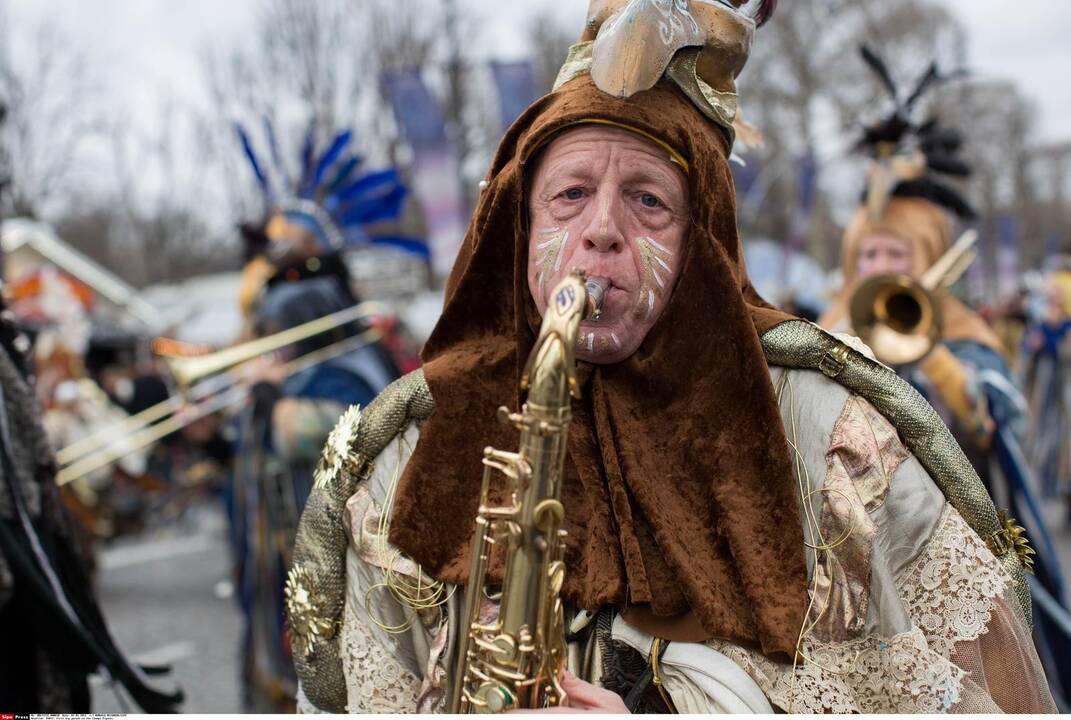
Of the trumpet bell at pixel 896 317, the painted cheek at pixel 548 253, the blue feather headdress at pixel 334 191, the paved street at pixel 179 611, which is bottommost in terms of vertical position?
the paved street at pixel 179 611

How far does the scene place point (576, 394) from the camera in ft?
5.08

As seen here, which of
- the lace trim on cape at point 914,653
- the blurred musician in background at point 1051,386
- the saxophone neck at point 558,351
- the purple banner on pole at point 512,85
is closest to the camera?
the saxophone neck at point 558,351

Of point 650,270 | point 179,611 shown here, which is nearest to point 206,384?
point 179,611

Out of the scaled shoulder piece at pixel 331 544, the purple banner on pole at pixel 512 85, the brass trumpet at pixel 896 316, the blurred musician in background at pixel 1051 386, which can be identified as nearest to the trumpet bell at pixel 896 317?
the brass trumpet at pixel 896 316

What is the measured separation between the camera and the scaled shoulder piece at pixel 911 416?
1.77 metres

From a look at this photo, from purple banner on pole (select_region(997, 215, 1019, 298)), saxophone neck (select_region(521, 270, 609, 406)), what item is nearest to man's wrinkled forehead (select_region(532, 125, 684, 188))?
saxophone neck (select_region(521, 270, 609, 406))

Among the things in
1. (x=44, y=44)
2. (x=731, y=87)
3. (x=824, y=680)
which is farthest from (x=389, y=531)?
(x=44, y=44)

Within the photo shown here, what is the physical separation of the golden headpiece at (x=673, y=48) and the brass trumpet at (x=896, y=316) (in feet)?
8.20

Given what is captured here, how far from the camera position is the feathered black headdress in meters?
4.78

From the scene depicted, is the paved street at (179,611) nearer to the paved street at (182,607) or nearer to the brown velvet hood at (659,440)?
the paved street at (182,607)

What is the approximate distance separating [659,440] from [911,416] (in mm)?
473

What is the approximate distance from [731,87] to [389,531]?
3.70 ft

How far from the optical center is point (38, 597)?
2.99 metres

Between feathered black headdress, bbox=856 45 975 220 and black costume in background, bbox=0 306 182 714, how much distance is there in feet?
12.5
